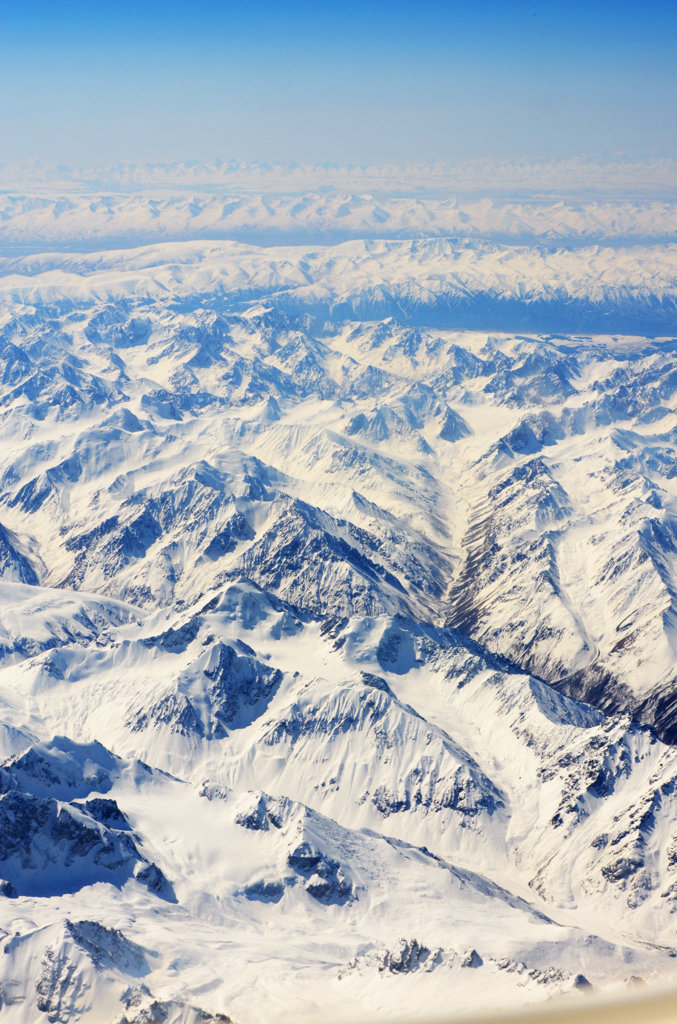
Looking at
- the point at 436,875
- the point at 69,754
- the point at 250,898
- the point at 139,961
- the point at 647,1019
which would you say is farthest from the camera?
the point at 69,754

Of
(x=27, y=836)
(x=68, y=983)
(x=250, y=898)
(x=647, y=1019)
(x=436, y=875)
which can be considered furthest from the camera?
(x=436, y=875)

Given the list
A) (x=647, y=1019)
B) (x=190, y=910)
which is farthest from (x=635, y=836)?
(x=647, y=1019)

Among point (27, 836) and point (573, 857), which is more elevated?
point (27, 836)

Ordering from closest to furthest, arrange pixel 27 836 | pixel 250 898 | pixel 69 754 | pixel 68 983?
1. pixel 68 983
2. pixel 27 836
3. pixel 250 898
4. pixel 69 754

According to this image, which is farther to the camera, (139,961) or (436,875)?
(436,875)

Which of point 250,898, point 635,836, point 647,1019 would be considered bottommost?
point 250,898

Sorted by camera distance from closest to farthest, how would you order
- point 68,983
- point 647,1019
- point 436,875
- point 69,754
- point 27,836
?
1. point 647,1019
2. point 68,983
3. point 27,836
4. point 436,875
5. point 69,754

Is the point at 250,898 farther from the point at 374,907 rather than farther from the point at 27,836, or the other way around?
the point at 27,836

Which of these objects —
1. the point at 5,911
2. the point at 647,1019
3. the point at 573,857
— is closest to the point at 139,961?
the point at 5,911

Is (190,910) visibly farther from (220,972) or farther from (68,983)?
(68,983)
